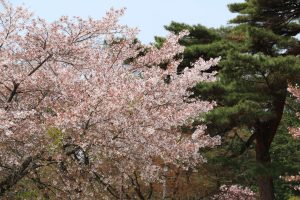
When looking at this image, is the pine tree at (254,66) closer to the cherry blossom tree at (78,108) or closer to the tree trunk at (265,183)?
the tree trunk at (265,183)

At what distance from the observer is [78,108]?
5.76 m

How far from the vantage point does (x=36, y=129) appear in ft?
19.7

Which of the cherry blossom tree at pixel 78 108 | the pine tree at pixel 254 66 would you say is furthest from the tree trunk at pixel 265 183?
the cherry blossom tree at pixel 78 108

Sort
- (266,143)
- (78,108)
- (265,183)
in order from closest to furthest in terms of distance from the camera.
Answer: (78,108) < (265,183) < (266,143)

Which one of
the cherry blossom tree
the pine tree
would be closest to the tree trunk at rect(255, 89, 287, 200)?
the pine tree

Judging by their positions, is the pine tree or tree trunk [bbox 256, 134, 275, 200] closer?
the pine tree

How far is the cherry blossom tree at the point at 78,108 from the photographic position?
5.95 m

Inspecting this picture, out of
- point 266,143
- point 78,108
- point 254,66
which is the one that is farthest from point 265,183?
point 78,108

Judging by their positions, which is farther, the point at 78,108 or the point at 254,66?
the point at 254,66

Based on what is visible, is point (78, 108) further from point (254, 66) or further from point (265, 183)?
point (265, 183)

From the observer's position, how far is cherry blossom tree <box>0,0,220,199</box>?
595cm

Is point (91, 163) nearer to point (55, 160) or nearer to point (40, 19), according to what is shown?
point (55, 160)

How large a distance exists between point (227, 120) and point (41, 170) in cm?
539

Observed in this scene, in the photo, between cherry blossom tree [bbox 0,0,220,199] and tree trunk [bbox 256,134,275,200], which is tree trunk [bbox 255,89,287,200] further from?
cherry blossom tree [bbox 0,0,220,199]
